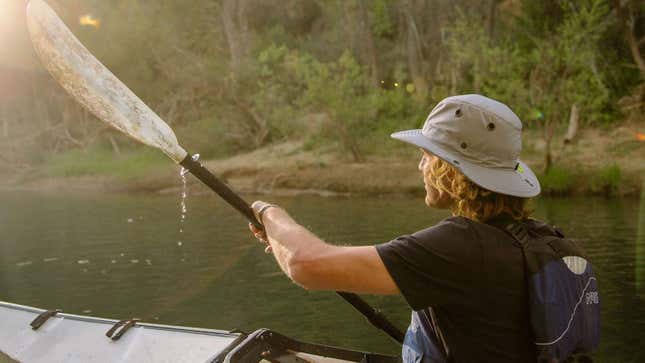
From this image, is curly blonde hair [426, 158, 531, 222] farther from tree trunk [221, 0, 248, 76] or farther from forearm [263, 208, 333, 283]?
tree trunk [221, 0, 248, 76]

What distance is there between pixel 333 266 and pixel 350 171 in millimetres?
15289

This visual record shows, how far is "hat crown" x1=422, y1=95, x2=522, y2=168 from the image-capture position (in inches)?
79.0

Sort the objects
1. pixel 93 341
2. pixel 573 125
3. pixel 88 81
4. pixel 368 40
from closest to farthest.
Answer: pixel 88 81
pixel 93 341
pixel 573 125
pixel 368 40

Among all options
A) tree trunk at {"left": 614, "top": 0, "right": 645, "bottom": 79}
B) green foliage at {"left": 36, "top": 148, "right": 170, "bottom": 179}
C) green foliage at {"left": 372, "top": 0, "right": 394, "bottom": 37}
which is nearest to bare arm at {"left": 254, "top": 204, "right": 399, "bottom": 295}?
tree trunk at {"left": 614, "top": 0, "right": 645, "bottom": 79}

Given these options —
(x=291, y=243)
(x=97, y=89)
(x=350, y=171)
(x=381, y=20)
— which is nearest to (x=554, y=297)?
(x=291, y=243)

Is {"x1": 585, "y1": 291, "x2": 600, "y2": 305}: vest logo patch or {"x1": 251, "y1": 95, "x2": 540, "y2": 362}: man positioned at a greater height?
{"x1": 251, "y1": 95, "x2": 540, "y2": 362}: man

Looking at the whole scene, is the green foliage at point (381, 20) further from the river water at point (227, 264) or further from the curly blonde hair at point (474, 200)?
the curly blonde hair at point (474, 200)

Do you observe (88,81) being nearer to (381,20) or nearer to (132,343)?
(132,343)

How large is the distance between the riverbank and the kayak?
1175cm

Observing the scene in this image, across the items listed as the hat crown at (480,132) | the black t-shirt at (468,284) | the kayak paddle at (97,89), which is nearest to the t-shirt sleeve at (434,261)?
the black t-shirt at (468,284)

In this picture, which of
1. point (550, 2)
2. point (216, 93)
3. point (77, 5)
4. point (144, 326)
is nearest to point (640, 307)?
point (144, 326)

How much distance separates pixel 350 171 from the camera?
17.1 m

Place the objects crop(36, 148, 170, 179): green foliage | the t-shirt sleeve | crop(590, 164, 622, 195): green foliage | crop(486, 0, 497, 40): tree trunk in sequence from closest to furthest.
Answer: the t-shirt sleeve < crop(590, 164, 622, 195): green foliage < crop(486, 0, 497, 40): tree trunk < crop(36, 148, 170, 179): green foliage

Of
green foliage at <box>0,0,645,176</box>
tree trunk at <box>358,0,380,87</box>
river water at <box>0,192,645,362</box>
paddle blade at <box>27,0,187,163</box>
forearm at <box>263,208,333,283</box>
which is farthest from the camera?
tree trunk at <box>358,0,380,87</box>
